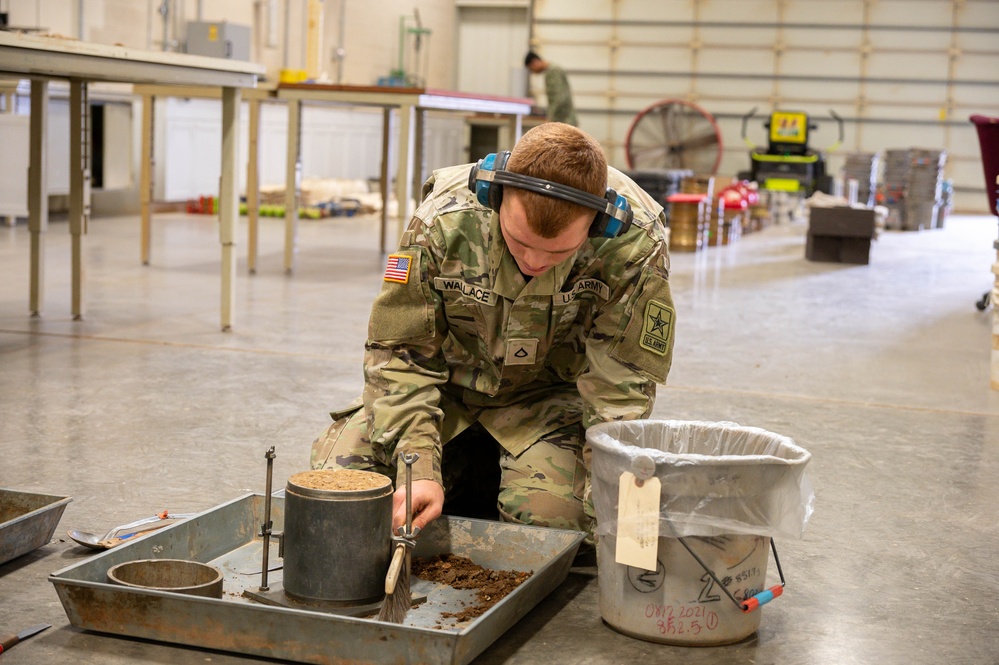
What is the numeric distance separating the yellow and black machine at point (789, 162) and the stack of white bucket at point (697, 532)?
1310 cm

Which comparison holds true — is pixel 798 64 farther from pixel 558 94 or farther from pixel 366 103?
pixel 366 103

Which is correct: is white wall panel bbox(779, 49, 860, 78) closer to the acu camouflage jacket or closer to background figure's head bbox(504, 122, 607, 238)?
the acu camouflage jacket

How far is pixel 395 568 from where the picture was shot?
1728 mm

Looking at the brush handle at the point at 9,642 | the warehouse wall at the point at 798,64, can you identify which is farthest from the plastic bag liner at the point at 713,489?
the warehouse wall at the point at 798,64

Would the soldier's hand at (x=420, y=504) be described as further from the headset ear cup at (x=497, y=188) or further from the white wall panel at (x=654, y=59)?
the white wall panel at (x=654, y=59)

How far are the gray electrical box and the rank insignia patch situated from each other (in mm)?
7167

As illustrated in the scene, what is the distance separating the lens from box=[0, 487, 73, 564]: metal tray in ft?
6.63

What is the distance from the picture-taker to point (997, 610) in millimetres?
2053

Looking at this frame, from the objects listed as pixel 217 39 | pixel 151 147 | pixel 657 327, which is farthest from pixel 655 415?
pixel 217 39

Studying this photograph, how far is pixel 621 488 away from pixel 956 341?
3923 mm

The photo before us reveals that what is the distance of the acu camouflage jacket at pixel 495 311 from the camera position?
2.11 meters

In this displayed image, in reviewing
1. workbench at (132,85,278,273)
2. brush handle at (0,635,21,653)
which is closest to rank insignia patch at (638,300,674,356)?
brush handle at (0,635,21,653)

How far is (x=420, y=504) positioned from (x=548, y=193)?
0.59 m

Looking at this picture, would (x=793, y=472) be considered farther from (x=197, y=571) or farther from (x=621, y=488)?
(x=197, y=571)
